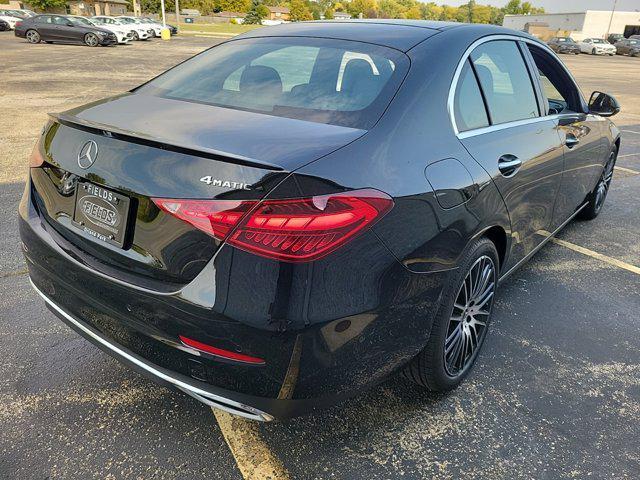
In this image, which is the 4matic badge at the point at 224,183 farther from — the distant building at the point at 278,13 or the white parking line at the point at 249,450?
the distant building at the point at 278,13

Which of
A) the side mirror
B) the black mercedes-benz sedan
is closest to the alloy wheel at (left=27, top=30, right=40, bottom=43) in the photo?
the black mercedes-benz sedan

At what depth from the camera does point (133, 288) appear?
1803 millimetres

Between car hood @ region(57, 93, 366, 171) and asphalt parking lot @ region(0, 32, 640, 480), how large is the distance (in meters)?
1.23

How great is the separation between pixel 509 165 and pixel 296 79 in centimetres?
115

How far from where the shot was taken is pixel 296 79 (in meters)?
2.51

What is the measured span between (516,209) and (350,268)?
147cm

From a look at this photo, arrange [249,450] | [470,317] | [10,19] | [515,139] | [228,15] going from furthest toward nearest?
[228,15] → [10,19] → [515,139] → [470,317] → [249,450]

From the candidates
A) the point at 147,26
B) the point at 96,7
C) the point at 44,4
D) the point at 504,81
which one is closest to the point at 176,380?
the point at 504,81

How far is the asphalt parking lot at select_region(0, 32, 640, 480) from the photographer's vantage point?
6.79 ft

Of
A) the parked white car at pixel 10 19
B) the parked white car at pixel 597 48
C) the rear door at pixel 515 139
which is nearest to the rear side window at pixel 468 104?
the rear door at pixel 515 139

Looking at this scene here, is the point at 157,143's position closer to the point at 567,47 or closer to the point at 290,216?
the point at 290,216

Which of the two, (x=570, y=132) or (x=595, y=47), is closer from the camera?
(x=570, y=132)

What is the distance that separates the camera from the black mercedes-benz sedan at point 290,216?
5.35 ft

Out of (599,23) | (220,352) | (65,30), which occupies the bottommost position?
(220,352)
